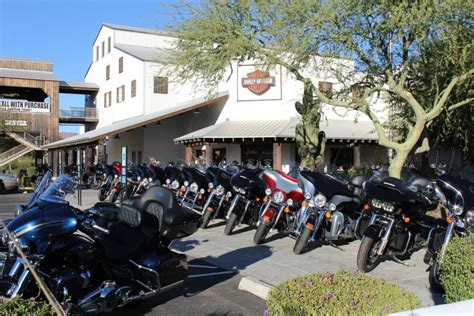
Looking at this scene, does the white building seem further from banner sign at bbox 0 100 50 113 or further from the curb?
the curb

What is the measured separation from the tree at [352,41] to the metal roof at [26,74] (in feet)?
119

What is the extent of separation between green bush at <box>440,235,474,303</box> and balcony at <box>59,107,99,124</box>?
4392 cm

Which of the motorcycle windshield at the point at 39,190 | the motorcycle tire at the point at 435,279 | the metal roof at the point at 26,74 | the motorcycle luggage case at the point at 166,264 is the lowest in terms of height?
the motorcycle tire at the point at 435,279

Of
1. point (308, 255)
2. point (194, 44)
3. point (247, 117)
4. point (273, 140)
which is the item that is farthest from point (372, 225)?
point (247, 117)

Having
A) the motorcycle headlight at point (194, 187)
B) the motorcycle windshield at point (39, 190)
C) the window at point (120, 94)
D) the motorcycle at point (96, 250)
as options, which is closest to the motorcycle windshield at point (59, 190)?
the motorcycle at point (96, 250)

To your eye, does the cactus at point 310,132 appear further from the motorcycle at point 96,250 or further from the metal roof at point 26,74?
the metal roof at point 26,74

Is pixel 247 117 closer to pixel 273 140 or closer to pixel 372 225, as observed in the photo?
pixel 273 140

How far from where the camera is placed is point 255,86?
26625 mm

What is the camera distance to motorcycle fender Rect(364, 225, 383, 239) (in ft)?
21.5

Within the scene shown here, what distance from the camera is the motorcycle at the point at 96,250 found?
401 centimetres

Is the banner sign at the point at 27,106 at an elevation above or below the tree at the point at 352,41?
above

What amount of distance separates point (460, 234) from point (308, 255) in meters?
2.53

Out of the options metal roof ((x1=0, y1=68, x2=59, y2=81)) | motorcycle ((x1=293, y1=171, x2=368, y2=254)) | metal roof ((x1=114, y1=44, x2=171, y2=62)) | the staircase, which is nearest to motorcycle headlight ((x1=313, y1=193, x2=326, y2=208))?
motorcycle ((x1=293, y1=171, x2=368, y2=254))

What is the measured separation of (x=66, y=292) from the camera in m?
4.11
